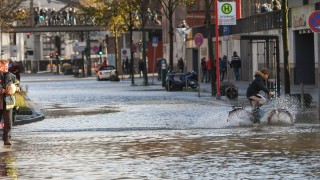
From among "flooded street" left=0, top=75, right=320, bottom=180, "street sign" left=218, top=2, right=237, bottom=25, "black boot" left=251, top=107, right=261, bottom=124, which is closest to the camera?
"flooded street" left=0, top=75, right=320, bottom=180

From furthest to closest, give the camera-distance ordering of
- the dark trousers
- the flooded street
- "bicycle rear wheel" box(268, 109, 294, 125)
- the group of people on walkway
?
the group of people on walkway → "bicycle rear wheel" box(268, 109, 294, 125) → the dark trousers → the flooded street

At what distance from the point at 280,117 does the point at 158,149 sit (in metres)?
7.07

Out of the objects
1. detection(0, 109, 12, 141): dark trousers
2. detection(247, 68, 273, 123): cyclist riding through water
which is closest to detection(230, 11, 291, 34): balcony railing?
detection(247, 68, 273, 123): cyclist riding through water

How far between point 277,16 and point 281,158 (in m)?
44.1

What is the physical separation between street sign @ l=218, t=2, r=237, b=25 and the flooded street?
→ 1042 cm

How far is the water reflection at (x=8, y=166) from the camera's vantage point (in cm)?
1598

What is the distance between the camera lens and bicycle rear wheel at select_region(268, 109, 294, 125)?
2681 centimetres

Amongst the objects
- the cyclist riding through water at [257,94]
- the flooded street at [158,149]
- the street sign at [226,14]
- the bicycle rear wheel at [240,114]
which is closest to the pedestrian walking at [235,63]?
the street sign at [226,14]

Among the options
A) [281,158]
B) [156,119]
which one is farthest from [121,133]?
[281,158]

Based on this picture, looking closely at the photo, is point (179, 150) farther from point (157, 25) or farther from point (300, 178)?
point (157, 25)

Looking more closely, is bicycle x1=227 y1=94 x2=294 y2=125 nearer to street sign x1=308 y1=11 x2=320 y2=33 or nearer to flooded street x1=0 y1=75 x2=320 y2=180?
flooded street x1=0 y1=75 x2=320 y2=180

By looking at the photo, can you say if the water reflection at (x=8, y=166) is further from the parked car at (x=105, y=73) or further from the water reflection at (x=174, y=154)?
the parked car at (x=105, y=73)

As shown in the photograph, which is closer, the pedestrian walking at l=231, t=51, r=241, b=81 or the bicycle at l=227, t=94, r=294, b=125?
the bicycle at l=227, t=94, r=294, b=125

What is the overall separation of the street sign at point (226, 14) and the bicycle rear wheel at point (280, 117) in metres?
17.2
